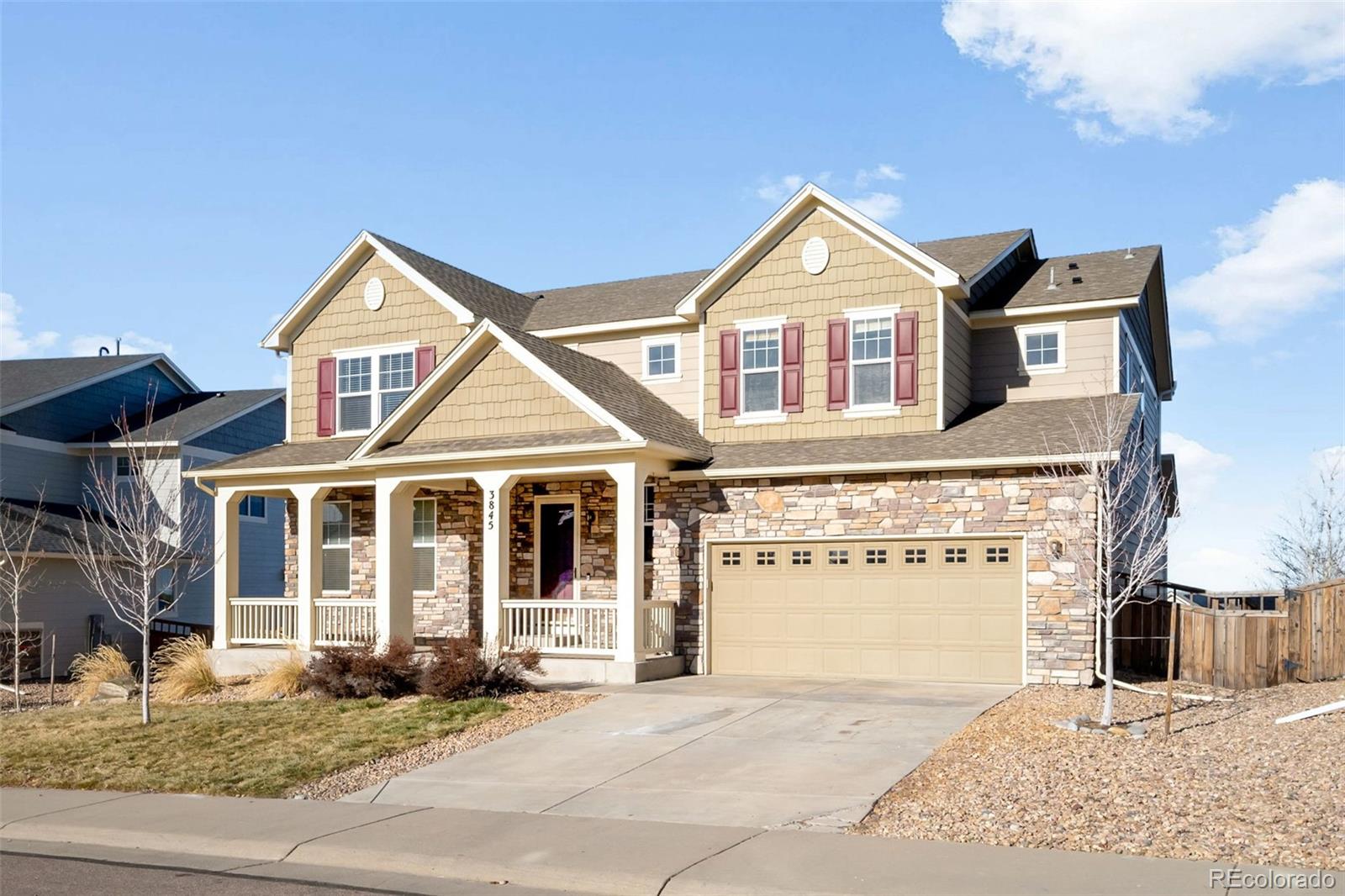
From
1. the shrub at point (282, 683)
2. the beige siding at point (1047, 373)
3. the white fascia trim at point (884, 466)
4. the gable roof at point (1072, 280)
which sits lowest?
the shrub at point (282, 683)

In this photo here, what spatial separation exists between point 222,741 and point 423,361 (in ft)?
31.5

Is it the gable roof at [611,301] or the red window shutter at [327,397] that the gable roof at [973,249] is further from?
the red window shutter at [327,397]

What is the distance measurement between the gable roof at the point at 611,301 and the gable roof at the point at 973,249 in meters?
4.56

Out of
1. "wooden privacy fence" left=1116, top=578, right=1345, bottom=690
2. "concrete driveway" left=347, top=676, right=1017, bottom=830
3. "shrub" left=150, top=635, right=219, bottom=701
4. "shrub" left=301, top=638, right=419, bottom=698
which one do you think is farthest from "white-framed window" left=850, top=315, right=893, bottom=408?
"shrub" left=150, top=635, right=219, bottom=701

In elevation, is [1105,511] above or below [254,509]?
above

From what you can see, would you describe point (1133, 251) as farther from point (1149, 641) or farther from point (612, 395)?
point (612, 395)

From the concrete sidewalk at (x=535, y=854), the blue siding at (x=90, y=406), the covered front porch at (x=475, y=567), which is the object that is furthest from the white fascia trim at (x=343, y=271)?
the concrete sidewalk at (x=535, y=854)

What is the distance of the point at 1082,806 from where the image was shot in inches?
374

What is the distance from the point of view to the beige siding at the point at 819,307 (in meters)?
18.9

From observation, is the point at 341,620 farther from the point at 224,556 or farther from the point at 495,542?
the point at 495,542

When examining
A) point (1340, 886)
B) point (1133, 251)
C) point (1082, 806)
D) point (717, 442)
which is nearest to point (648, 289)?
point (717, 442)

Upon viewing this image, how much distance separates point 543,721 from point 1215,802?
7917mm

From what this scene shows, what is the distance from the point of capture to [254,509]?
3198cm

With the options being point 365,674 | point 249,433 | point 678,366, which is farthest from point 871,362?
point 249,433
